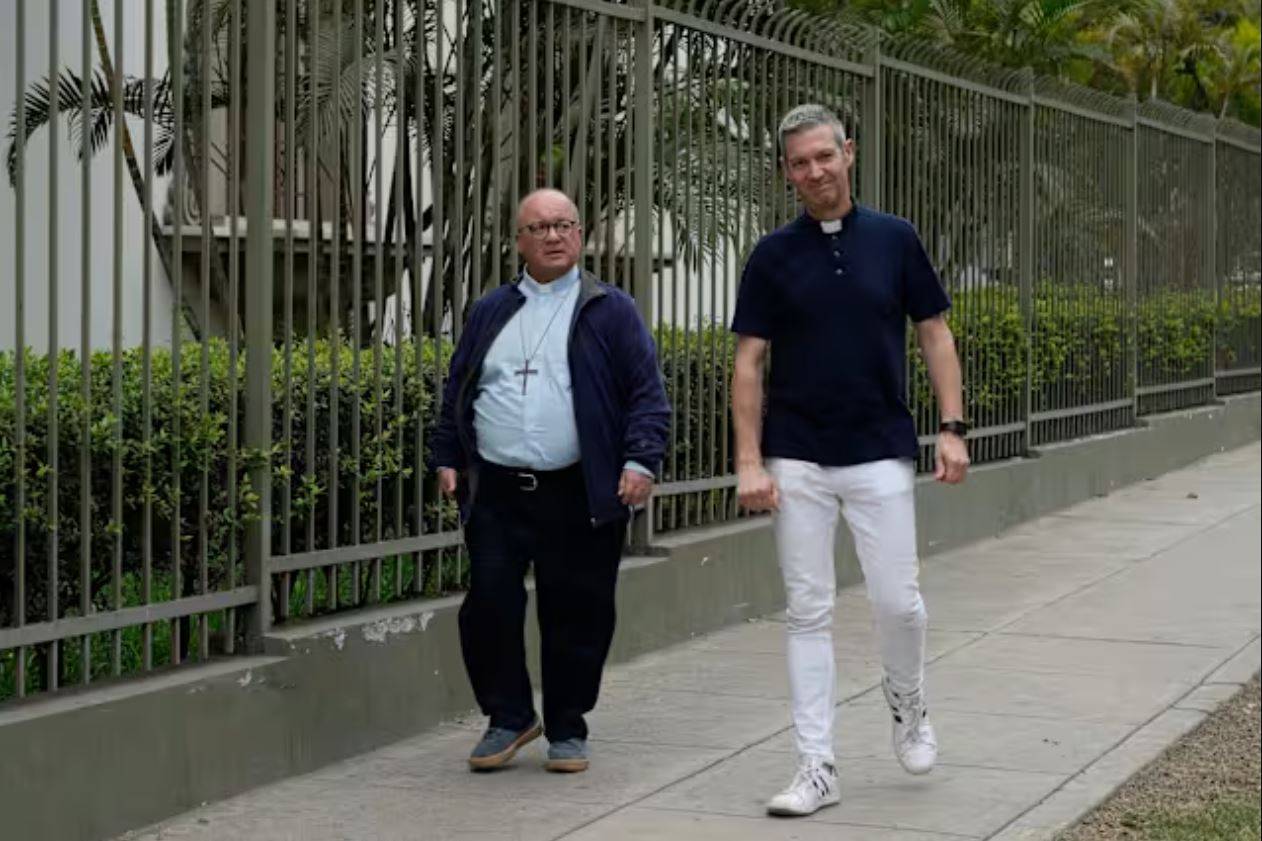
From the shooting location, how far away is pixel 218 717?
715 cm

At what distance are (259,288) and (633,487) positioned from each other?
4.32 ft

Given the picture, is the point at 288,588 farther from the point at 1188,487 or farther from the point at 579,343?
the point at 1188,487

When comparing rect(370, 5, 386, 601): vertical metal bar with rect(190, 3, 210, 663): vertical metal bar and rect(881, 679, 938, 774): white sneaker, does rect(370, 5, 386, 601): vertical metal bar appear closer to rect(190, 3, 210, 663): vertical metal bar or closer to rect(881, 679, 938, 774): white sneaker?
rect(190, 3, 210, 663): vertical metal bar

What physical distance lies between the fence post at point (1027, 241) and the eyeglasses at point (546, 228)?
845 cm

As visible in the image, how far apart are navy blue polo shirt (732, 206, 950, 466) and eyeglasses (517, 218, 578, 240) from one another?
2.06 feet

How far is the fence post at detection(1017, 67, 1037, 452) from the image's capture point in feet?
51.1

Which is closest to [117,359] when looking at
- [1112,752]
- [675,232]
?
[1112,752]

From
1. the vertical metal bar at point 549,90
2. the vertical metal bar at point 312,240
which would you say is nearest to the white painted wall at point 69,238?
the vertical metal bar at point 312,240

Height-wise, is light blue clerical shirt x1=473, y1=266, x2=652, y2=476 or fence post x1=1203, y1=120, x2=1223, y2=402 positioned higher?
fence post x1=1203, y1=120, x2=1223, y2=402

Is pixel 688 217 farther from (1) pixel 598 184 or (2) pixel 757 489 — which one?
(2) pixel 757 489

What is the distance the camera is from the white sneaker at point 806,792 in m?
7.00

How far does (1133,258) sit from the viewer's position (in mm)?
18500

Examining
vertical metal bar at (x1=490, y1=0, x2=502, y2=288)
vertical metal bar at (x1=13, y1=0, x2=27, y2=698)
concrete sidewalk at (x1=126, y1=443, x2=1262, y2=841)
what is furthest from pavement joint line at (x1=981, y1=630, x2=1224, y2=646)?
vertical metal bar at (x1=13, y1=0, x2=27, y2=698)

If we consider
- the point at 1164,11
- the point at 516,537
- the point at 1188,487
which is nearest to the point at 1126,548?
the point at 1188,487
